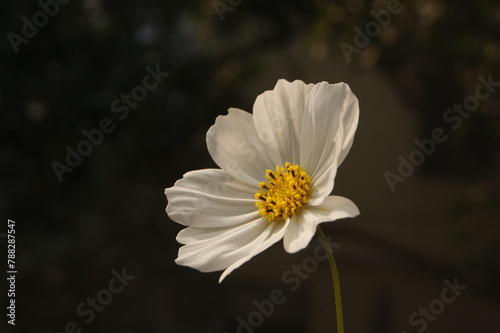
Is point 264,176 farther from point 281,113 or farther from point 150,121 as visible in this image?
point 150,121

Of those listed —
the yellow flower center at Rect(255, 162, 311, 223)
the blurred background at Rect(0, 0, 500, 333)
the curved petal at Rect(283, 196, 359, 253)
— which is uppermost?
the blurred background at Rect(0, 0, 500, 333)

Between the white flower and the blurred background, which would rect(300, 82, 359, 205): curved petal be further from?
the blurred background

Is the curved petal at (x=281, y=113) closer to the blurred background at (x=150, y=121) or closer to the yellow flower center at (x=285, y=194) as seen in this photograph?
the yellow flower center at (x=285, y=194)

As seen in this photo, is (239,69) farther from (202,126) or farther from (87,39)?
(87,39)

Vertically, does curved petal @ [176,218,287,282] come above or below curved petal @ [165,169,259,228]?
below

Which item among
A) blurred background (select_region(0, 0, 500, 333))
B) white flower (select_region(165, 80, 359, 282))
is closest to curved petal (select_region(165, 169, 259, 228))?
white flower (select_region(165, 80, 359, 282))

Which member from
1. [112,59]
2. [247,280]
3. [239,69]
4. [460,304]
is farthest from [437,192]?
[112,59]

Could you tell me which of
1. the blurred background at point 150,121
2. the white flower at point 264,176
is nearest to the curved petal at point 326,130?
the white flower at point 264,176
